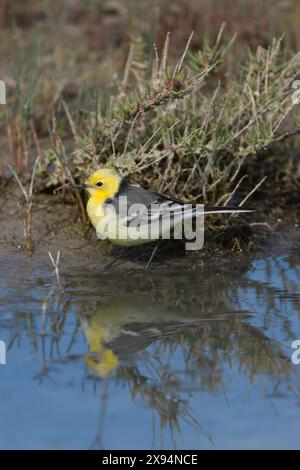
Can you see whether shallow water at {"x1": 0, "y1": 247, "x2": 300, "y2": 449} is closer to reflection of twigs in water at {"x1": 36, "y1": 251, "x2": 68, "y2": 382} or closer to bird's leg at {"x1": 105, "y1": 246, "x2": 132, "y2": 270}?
reflection of twigs in water at {"x1": 36, "y1": 251, "x2": 68, "y2": 382}

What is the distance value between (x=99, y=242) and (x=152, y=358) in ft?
7.35

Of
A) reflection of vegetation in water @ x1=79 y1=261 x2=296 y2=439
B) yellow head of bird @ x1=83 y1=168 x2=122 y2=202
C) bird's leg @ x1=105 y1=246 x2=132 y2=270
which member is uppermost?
yellow head of bird @ x1=83 y1=168 x2=122 y2=202

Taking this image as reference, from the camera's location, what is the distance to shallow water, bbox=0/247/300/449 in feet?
14.5

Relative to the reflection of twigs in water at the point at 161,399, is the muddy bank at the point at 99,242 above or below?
above

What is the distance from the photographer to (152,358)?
5.27m

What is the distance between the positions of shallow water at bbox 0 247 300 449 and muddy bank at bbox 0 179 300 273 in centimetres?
15

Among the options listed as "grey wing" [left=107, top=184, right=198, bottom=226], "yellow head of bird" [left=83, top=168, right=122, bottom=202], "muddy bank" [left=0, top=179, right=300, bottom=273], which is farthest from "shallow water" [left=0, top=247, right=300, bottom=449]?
"yellow head of bird" [left=83, top=168, right=122, bottom=202]

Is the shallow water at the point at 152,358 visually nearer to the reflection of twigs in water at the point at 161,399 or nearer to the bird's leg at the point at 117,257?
the reflection of twigs in water at the point at 161,399

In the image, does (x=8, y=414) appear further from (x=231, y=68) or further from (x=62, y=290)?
(x=231, y=68)

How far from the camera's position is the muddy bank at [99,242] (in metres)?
7.09

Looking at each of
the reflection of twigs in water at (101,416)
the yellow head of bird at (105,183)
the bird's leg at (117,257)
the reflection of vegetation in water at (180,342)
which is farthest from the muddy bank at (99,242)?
the reflection of twigs in water at (101,416)

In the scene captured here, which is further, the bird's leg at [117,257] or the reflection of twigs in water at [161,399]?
the bird's leg at [117,257]

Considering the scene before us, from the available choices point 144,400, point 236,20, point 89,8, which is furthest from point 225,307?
point 89,8

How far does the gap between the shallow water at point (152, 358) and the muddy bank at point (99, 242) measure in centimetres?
15
